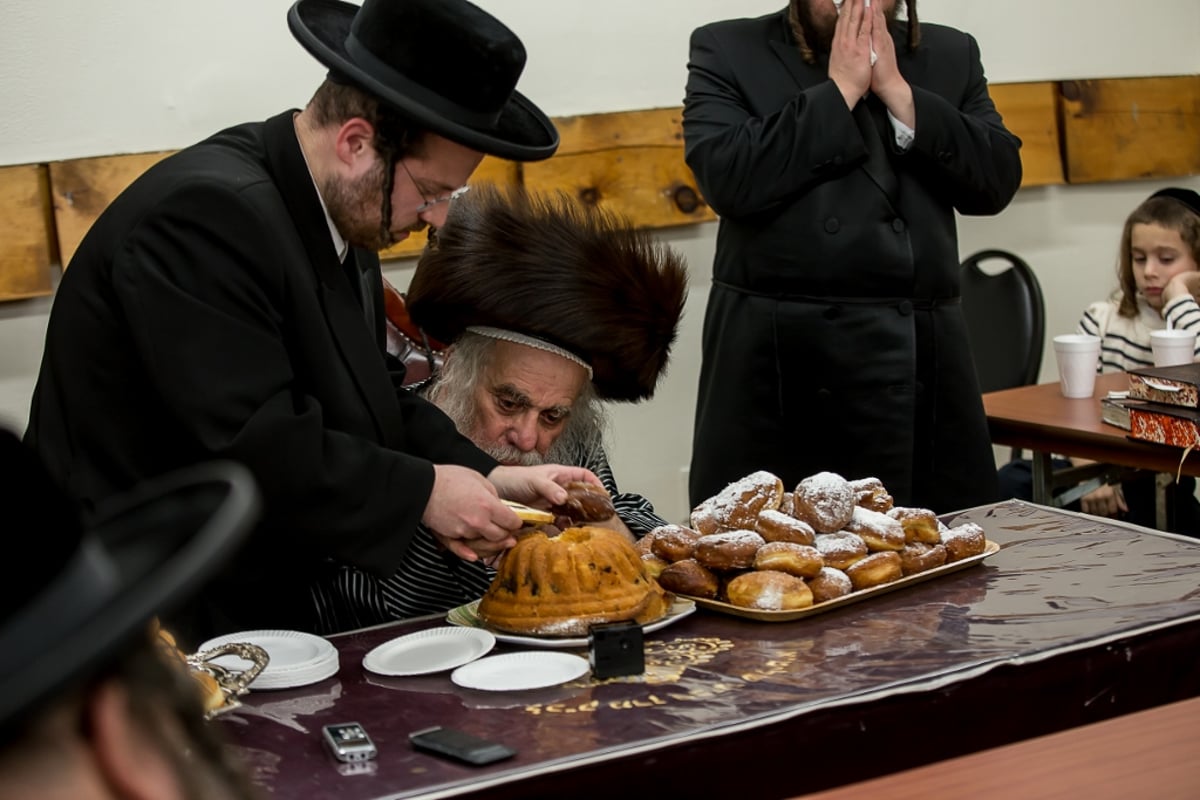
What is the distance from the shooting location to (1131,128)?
6027 millimetres

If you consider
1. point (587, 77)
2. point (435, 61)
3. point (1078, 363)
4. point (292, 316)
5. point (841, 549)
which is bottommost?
point (841, 549)

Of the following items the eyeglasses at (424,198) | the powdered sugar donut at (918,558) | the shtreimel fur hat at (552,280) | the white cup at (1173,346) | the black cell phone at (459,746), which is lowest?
the black cell phone at (459,746)

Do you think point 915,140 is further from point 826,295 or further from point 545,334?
point 545,334

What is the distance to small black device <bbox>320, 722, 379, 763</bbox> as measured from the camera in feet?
5.56

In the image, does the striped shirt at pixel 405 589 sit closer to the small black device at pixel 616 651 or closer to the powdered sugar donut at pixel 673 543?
the powdered sugar donut at pixel 673 543

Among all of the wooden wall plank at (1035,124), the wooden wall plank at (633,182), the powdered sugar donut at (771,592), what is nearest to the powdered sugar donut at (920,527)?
the powdered sugar donut at (771,592)

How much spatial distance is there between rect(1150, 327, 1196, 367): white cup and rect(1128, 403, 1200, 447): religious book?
64 cm

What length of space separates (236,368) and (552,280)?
852 mm

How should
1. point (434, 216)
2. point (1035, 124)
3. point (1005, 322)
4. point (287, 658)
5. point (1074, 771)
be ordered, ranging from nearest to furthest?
point (1074, 771)
point (287, 658)
point (434, 216)
point (1005, 322)
point (1035, 124)

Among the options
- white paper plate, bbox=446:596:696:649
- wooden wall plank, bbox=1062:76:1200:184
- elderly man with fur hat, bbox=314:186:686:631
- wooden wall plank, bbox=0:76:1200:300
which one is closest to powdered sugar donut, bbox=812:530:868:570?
white paper plate, bbox=446:596:696:649

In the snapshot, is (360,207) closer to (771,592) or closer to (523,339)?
(523,339)

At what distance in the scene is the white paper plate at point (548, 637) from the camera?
211cm

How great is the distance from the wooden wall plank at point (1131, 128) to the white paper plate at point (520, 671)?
452 centimetres

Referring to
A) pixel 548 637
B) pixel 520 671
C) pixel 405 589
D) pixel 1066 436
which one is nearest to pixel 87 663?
pixel 520 671
